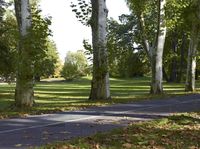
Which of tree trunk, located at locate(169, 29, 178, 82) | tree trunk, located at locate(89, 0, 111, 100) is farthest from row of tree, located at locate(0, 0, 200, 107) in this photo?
tree trunk, located at locate(169, 29, 178, 82)

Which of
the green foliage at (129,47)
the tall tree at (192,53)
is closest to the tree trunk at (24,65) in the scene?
the tall tree at (192,53)

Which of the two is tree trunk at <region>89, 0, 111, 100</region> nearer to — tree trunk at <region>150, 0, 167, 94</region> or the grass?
the grass

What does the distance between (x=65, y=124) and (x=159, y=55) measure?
1981 centimetres

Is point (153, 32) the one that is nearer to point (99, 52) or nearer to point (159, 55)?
point (159, 55)

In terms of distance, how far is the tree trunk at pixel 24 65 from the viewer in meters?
22.0

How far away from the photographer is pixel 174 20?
117 ft

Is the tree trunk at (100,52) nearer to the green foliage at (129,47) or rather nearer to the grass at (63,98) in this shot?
the grass at (63,98)

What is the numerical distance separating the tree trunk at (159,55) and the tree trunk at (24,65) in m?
14.3

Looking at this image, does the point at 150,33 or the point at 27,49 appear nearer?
the point at 27,49

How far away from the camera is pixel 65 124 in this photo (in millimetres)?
16047

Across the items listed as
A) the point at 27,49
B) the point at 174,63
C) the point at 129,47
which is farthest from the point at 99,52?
the point at 129,47

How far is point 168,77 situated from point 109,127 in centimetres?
7081

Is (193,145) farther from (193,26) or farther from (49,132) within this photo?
(193,26)

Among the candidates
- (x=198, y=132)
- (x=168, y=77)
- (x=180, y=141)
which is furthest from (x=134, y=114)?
(x=168, y=77)
